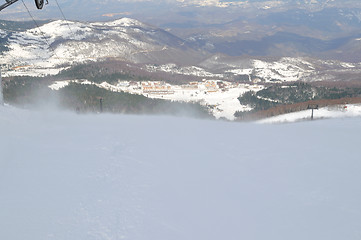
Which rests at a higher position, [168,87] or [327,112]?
[168,87]

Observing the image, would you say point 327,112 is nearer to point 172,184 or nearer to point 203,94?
point 172,184

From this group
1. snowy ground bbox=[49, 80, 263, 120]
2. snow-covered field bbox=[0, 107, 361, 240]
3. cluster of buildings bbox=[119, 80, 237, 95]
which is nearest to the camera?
snow-covered field bbox=[0, 107, 361, 240]

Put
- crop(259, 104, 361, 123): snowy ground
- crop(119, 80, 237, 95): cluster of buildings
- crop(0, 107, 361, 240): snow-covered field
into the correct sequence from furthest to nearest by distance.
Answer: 1. crop(119, 80, 237, 95): cluster of buildings
2. crop(259, 104, 361, 123): snowy ground
3. crop(0, 107, 361, 240): snow-covered field

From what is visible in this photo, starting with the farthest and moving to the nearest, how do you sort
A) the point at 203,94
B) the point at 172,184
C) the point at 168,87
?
1. the point at 168,87
2. the point at 203,94
3. the point at 172,184

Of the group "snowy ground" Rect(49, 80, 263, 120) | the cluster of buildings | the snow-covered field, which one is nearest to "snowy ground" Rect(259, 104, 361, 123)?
the snow-covered field

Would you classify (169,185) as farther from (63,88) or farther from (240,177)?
(63,88)

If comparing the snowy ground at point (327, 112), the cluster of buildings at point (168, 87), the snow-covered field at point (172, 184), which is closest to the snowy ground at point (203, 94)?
the cluster of buildings at point (168, 87)

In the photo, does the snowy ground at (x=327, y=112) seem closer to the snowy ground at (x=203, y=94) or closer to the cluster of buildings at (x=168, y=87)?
the snowy ground at (x=203, y=94)

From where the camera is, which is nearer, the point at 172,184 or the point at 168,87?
the point at 172,184

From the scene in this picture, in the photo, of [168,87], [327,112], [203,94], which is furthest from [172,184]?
[168,87]

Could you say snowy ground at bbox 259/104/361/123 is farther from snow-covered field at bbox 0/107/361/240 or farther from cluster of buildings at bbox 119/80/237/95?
cluster of buildings at bbox 119/80/237/95
